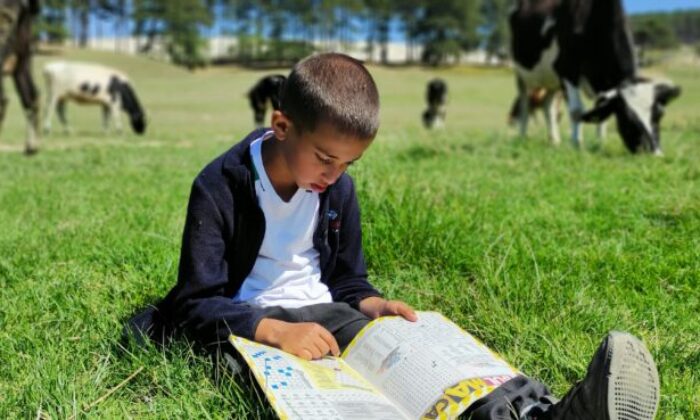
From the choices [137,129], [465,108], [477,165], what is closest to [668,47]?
[465,108]

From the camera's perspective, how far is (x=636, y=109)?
7.70 metres

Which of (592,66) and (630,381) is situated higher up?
(592,66)

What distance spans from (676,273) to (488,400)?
1539 millimetres

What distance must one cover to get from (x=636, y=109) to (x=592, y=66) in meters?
1.10

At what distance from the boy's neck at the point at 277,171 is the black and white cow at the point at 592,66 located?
5783mm

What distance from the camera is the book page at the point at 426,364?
182cm

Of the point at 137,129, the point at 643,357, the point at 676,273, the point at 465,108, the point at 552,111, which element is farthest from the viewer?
the point at 465,108

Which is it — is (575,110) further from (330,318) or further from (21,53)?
(330,318)

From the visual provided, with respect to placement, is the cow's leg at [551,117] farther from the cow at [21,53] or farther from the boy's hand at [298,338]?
the boy's hand at [298,338]

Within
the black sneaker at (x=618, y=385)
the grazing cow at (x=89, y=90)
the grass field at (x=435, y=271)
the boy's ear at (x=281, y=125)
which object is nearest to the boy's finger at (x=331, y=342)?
the grass field at (x=435, y=271)

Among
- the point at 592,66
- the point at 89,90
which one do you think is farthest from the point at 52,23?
the point at 592,66

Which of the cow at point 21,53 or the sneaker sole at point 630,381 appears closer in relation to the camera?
the sneaker sole at point 630,381

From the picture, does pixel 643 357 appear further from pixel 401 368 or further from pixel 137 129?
pixel 137 129

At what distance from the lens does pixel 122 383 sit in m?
2.01
